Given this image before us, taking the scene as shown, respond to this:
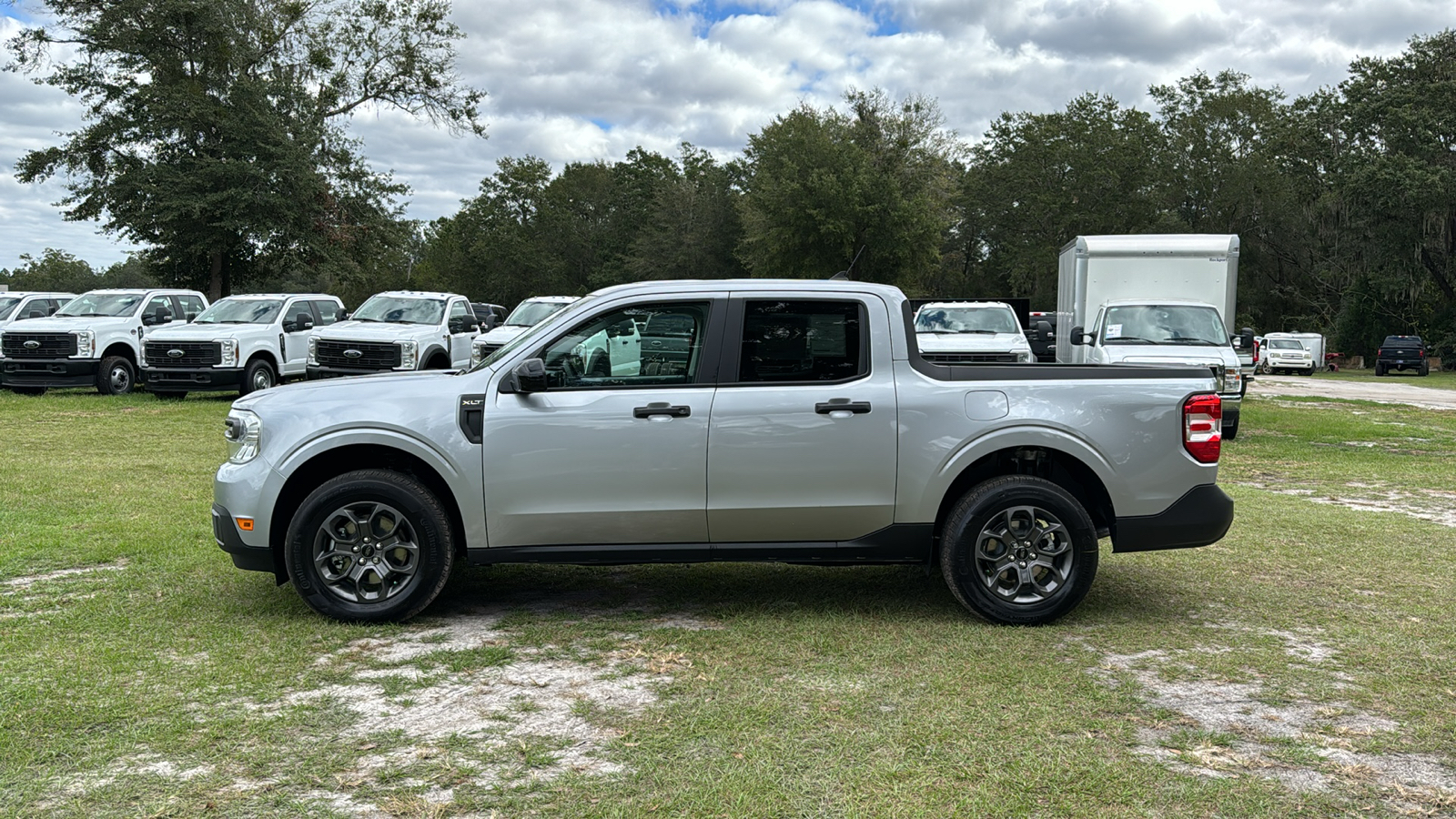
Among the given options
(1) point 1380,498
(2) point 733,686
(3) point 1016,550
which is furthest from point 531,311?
(2) point 733,686

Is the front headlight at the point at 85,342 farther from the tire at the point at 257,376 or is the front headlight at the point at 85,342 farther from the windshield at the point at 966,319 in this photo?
the windshield at the point at 966,319

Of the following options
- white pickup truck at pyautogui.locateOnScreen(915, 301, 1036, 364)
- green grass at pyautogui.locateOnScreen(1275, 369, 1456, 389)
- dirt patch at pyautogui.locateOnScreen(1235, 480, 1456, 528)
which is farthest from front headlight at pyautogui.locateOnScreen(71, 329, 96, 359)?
green grass at pyautogui.locateOnScreen(1275, 369, 1456, 389)

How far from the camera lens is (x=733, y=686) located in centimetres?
502

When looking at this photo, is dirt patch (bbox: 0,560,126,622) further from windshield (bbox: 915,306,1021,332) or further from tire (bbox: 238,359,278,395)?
windshield (bbox: 915,306,1021,332)

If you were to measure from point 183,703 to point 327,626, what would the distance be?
1.23 m

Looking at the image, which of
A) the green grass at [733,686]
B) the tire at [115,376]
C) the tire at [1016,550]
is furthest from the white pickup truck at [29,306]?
the tire at [1016,550]

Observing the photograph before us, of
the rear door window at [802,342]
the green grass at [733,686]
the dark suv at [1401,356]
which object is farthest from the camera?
the dark suv at [1401,356]

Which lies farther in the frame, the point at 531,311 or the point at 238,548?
the point at 531,311

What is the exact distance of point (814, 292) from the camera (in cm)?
617

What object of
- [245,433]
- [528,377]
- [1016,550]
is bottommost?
[1016,550]

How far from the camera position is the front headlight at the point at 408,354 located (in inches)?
751

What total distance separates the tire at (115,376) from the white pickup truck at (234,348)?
534 mm

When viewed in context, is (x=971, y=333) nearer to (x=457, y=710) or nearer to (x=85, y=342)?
(x=457, y=710)

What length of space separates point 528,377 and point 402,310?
1575 cm
